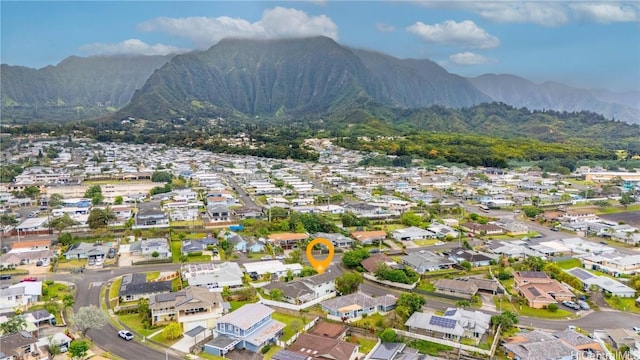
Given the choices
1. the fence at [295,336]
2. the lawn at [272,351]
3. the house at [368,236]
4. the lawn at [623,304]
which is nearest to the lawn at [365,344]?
the fence at [295,336]

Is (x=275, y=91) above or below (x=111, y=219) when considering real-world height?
above

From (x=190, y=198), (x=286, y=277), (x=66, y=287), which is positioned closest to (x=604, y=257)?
(x=286, y=277)

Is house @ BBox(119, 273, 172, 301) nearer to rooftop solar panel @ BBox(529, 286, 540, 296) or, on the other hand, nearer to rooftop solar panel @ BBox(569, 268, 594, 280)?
rooftop solar panel @ BBox(529, 286, 540, 296)

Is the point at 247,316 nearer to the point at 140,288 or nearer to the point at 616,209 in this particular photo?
the point at 140,288

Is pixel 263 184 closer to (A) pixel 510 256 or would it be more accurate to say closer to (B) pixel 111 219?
(B) pixel 111 219

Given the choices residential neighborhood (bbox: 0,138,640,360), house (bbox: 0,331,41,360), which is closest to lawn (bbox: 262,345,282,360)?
residential neighborhood (bbox: 0,138,640,360)

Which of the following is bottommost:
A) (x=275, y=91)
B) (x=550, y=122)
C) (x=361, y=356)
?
(x=361, y=356)

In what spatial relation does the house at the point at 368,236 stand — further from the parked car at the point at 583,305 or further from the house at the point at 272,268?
the parked car at the point at 583,305

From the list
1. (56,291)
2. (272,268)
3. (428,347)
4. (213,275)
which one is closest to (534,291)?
(428,347)
